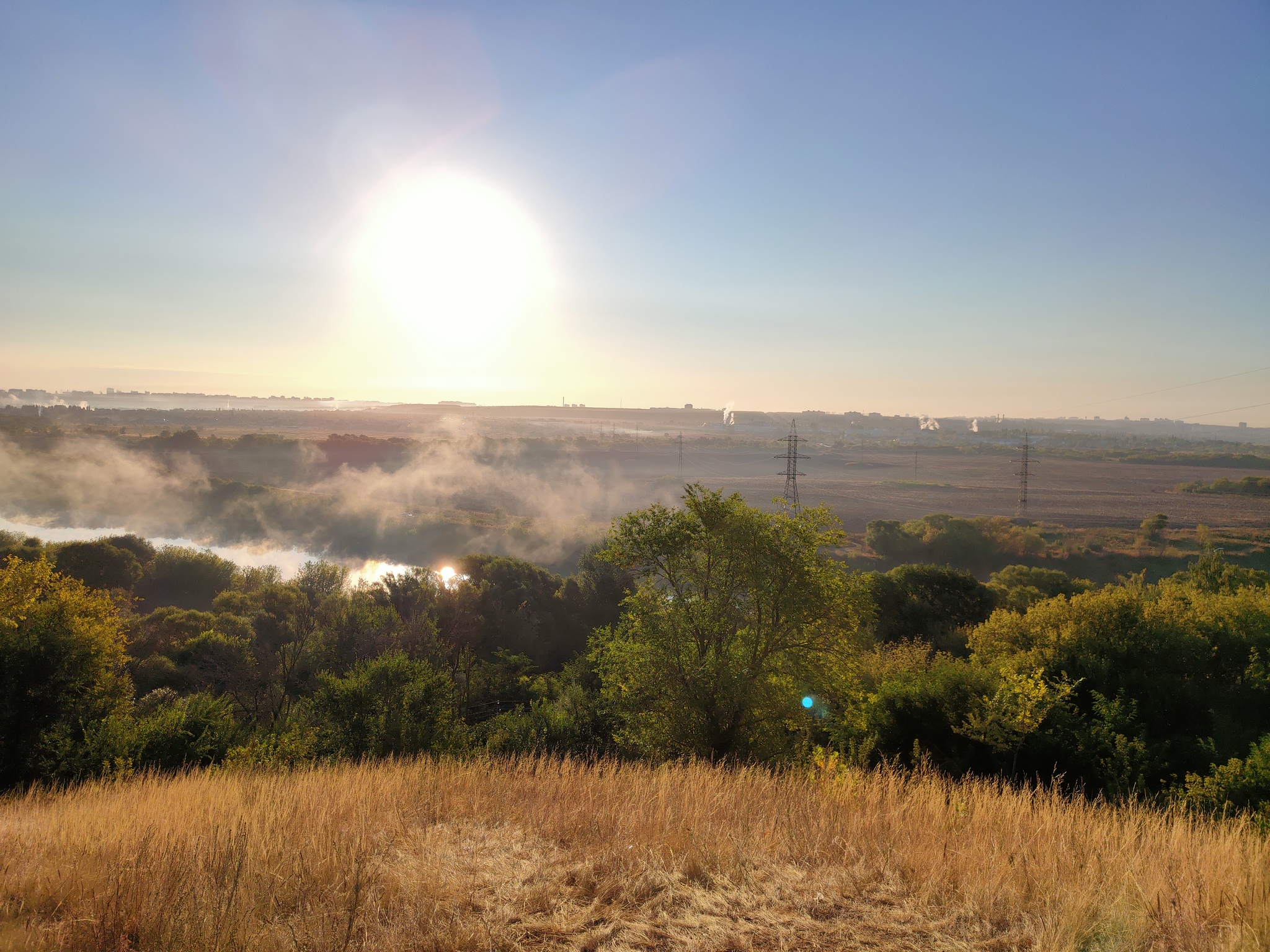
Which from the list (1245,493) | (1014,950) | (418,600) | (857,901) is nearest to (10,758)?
(857,901)

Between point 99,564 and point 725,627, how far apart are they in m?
42.0

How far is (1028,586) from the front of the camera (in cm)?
3591

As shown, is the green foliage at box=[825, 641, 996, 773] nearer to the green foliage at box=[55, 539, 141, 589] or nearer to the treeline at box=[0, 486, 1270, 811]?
the treeline at box=[0, 486, 1270, 811]

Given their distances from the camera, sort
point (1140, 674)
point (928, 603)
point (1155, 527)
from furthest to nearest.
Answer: point (1155, 527) < point (928, 603) < point (1140, 674)

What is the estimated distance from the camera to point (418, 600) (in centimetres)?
3294

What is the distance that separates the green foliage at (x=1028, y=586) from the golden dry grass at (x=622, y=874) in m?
27.2

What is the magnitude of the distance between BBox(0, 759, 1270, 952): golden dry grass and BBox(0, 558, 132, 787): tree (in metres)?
6.90

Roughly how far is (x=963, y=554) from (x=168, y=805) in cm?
5355

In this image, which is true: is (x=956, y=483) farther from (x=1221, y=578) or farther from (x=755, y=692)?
(x=755, y=692)

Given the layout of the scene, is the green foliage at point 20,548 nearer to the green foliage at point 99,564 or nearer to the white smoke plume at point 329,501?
the green foliage at point 99,564

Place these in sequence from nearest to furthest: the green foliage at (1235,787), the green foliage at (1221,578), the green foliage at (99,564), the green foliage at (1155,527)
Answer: the green foliage at (1235,787), the green foliage at (1221,578), the green foliage at (99,564), the green foliage at (1155,527)

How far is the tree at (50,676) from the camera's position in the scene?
12.8 meters

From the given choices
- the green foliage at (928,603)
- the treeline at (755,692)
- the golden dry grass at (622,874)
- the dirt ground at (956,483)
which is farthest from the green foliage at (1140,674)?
the dirt ground at (956,483)

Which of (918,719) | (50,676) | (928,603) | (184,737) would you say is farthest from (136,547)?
(918,719)
